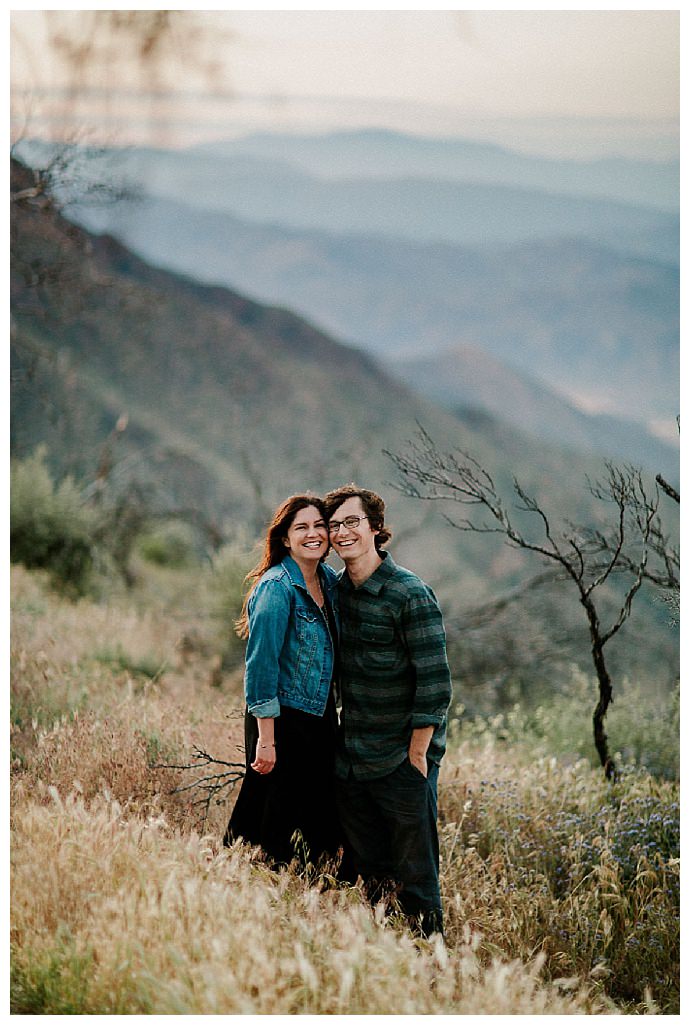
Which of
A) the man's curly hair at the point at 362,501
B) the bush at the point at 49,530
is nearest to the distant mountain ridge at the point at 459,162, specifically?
the man's curly hair at the point at 362,501

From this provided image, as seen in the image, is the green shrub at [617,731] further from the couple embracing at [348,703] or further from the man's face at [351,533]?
the man's face at [351,533]

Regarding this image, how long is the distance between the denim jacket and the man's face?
0.63 feet

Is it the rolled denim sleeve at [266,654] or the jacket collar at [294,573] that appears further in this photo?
the jacket collar at [294,573]

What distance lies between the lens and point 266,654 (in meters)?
2.96

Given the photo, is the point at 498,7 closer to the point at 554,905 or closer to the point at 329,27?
the point at 329,27

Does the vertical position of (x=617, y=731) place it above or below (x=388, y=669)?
below

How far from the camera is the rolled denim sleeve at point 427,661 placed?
117 inches

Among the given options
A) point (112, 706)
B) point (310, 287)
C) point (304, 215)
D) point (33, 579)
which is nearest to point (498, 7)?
point (112, 706)

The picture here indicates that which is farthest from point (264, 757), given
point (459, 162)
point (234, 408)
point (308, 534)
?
point (234, 408)

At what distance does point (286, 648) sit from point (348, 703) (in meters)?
0.32

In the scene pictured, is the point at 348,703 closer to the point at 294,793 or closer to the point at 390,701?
the point at 390,701

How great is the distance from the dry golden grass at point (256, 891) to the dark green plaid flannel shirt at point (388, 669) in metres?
0.50
